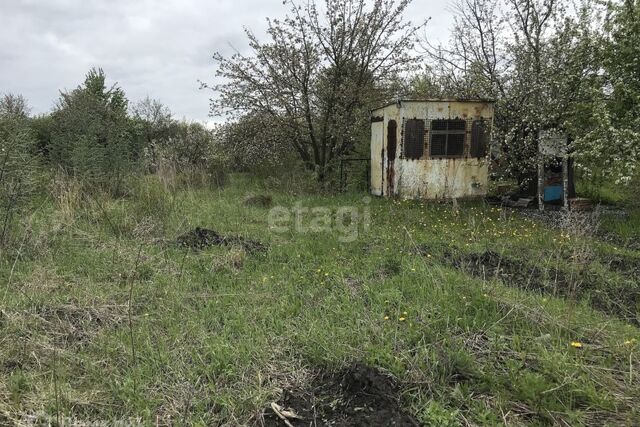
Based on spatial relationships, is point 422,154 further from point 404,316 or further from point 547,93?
point 404,316

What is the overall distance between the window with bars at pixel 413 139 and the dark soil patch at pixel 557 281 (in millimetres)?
5018

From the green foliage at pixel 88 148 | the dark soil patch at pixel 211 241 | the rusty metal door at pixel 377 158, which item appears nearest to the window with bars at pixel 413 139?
the rusty metal door at pixel 377 158

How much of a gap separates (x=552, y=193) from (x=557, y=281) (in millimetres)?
5865

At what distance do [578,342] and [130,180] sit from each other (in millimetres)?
9149

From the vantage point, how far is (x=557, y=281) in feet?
14.0

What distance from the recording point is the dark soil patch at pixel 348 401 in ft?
7.65

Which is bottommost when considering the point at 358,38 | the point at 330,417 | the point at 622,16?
the point at 330,417

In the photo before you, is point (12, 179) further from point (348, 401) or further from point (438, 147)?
point (438, 147)

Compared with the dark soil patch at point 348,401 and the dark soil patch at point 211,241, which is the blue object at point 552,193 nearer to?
the dark soil patch at point 211,241

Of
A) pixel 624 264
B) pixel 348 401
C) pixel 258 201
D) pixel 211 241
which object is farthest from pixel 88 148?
pixel 624 264

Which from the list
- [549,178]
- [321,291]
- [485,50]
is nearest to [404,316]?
[321,291]

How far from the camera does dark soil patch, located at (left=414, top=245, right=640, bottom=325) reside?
373 centimetres

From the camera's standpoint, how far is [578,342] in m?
2.85

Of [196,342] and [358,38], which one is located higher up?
[358,38]
